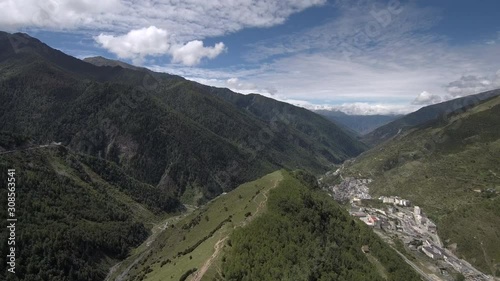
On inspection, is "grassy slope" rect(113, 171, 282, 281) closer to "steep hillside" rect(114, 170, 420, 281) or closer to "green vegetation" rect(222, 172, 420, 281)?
"steep hillside" rect(114, 170, 420, 281)

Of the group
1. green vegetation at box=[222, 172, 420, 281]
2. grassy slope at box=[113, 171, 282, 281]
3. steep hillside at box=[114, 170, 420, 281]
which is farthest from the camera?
grassy slope at box=[113, 171, 282, 281]

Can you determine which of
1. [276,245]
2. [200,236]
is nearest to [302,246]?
[276,245]

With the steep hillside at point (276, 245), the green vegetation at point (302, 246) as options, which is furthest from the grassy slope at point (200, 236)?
the green vegetation at point (302, 246)

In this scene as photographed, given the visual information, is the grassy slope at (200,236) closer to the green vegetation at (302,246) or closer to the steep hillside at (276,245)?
the steep hillside at (276,245)

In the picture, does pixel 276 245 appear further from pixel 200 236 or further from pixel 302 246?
pixel 200 236

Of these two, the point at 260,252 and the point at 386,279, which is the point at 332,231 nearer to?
the point at 386,279

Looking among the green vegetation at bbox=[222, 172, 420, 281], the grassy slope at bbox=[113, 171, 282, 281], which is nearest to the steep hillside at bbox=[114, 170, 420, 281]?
the green vegetation at bbox=[222, 172, 420, 281]
